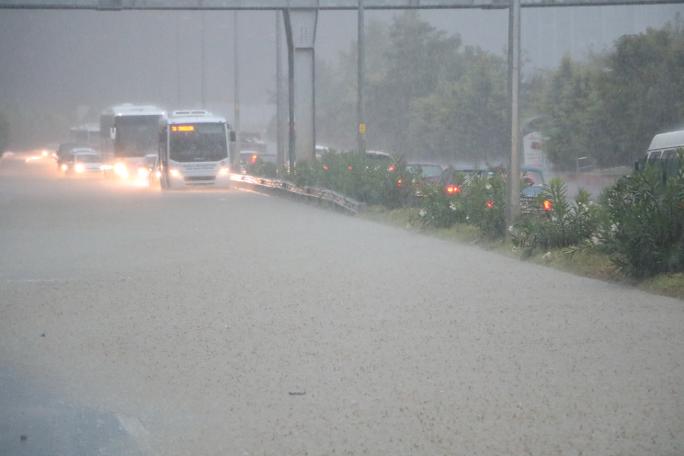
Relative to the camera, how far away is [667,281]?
14.4 m

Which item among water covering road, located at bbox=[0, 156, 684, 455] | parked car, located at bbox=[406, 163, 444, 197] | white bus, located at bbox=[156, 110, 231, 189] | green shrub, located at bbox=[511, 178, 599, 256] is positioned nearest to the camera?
water covering road, located at bbox=[0, 156, 684, 455]

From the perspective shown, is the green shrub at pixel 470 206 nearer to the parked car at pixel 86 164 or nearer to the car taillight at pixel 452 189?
the car taillight at pixel 452 189

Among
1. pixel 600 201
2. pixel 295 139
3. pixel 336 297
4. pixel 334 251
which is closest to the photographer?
pixel 336 297

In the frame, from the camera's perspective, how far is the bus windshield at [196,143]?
45750 mm

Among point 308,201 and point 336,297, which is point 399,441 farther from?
point 308,201

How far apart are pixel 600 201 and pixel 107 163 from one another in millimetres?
51630

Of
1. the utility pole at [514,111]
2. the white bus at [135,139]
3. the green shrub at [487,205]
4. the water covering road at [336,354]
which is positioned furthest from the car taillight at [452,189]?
the white bus at [135,139]

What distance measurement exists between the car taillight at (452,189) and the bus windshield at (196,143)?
851 inches

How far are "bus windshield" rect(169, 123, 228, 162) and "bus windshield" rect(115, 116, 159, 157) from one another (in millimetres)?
11925

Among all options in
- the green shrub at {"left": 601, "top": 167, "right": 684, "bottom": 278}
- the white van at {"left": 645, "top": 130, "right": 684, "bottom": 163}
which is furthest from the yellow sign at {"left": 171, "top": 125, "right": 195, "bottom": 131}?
the green shrub at {"left": 601, "top": 167, "right": 684, "bottom": 278}

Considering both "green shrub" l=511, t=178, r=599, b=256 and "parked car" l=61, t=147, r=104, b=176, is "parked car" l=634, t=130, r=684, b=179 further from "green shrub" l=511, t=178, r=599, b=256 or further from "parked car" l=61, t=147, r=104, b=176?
"parked car" l=61, t=147, r=104, b=176

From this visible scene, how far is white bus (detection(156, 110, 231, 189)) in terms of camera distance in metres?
45.8

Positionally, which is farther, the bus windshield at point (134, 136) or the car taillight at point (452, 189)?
the bus windshield at point (134, 136)

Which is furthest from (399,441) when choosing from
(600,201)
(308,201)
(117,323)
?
(308,201)
